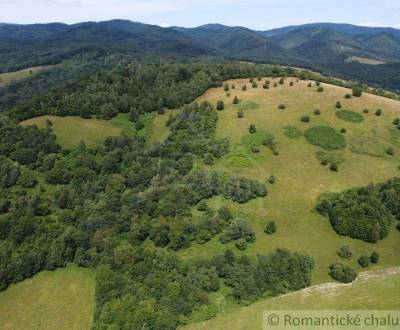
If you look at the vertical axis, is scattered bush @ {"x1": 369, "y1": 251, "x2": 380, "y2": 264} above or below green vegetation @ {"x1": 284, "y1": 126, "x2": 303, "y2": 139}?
below

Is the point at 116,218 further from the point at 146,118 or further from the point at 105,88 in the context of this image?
the point at 105,88

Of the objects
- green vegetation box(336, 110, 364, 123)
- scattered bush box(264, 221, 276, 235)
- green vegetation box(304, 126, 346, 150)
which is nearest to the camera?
scattered bush box(264, 221, 276, 235)

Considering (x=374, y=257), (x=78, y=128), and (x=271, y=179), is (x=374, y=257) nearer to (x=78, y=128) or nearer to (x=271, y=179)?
(x=271, y=179)

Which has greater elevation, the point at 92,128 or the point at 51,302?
the point at 92,128

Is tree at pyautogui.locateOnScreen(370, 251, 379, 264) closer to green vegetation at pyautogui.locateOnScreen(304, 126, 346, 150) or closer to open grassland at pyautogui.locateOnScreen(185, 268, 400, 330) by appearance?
open grassland at pyautogui.locateOnScreen(185, 268, 400, 330)

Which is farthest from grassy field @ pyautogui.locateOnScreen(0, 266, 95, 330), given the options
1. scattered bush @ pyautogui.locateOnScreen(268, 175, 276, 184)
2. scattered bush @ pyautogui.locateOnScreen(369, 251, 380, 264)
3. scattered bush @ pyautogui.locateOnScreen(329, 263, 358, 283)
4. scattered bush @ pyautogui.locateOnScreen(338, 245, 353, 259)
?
scattered bush @ pyautogui.locateOnScreen(369, 251, 380, 264)

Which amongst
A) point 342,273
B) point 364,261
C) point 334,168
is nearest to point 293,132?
point 334,168

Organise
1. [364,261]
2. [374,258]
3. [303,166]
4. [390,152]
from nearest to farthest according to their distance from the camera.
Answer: [364,261]
[374,258]
[303,166]
[390,152]
